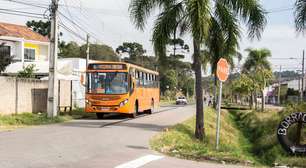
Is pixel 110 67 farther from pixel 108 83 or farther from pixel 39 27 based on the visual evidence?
pixel 39 27

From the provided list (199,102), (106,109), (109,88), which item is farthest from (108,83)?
(199,102)

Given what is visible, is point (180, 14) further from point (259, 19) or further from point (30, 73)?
point (30, 73)

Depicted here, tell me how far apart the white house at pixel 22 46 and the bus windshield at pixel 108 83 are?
22670mm

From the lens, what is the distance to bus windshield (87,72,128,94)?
26375 mm

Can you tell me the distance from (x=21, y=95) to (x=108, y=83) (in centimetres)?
476

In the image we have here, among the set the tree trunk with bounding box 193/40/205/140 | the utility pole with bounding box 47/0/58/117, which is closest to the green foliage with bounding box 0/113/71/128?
the utility pole with bounding box 47/0/58/117

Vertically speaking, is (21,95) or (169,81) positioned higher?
(169,81)

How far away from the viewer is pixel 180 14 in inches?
779

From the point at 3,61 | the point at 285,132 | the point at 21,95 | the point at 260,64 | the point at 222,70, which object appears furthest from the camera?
the point at 260,64

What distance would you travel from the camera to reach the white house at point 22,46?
50825 mm

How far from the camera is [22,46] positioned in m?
55.3

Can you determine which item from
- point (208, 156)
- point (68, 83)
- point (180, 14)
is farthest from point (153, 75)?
point (208, 156)

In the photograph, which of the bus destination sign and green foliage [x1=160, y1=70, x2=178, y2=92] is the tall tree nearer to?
green foliage [x1=160, y1=70, x2=178, y2=92]

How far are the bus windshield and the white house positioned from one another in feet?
74.4
